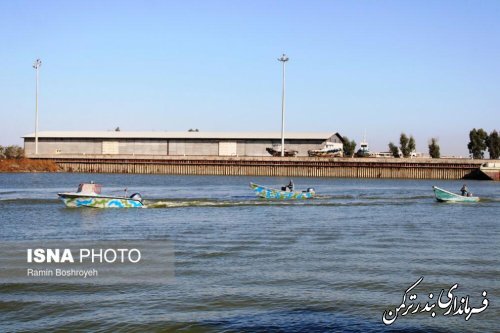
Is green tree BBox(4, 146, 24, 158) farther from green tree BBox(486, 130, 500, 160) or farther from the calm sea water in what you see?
green tree BBox(486, 130, 500, 160)

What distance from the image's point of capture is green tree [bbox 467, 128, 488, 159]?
17325 centimetres

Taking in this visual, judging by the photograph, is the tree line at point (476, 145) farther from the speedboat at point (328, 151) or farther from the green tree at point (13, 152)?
the green tree at point (13, 152)

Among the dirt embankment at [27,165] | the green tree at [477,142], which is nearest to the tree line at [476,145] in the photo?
the green tree at [477,142]

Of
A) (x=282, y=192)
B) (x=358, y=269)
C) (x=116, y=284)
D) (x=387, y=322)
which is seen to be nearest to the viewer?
(x=387, y=322)

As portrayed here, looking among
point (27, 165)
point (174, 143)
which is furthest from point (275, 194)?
point (174, 143)

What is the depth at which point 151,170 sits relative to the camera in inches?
5010

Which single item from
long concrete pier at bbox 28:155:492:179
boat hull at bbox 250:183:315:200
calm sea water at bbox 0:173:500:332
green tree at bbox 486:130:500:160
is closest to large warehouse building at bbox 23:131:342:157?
long concrete pier at bbox 28:155:492:179

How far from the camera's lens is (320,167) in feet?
398

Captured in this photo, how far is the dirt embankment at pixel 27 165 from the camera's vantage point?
128000 millimetres

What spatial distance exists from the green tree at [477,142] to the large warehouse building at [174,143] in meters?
46.1

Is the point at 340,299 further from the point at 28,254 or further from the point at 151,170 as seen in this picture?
the point at 151,170

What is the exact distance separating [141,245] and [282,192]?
109 ft

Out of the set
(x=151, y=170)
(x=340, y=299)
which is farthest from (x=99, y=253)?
(x=151, y=170)

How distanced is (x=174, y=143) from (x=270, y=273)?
121246mm
